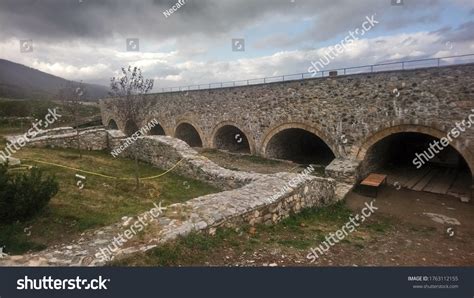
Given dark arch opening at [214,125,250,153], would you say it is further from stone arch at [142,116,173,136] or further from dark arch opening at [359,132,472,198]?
dark arch opening at [359,132,472,198]

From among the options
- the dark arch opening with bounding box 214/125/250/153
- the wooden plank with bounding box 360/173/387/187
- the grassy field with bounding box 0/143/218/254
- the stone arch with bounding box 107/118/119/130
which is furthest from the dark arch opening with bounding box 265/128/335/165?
the stone arch with bounding box 107/118/119/130

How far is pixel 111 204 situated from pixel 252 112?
34.3 ft

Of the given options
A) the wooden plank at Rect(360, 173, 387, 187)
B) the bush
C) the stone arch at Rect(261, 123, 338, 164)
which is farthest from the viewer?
the stone arch at Rect(261, 123, 338, 164)

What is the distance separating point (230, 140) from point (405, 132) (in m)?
11.1

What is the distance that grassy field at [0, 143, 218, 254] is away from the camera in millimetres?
5898

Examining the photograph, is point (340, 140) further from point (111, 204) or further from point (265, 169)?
point (111, 204)

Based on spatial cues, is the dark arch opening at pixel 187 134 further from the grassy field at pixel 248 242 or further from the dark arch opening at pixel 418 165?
the grassy field at pixel 248 242

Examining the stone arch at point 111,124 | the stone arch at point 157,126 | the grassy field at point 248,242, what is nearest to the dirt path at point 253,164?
the grassy field at point 248,242

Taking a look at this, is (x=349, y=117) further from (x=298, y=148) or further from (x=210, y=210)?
(x=210, y=210)

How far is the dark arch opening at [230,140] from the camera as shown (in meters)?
19.7

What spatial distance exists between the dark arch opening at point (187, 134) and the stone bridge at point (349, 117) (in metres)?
0.98

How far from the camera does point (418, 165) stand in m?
15.4

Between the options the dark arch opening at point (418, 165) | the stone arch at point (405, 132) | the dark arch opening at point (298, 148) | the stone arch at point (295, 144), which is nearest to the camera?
the stone arch at point (405, 132)

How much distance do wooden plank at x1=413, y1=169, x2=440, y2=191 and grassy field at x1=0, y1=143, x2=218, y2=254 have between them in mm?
8086
